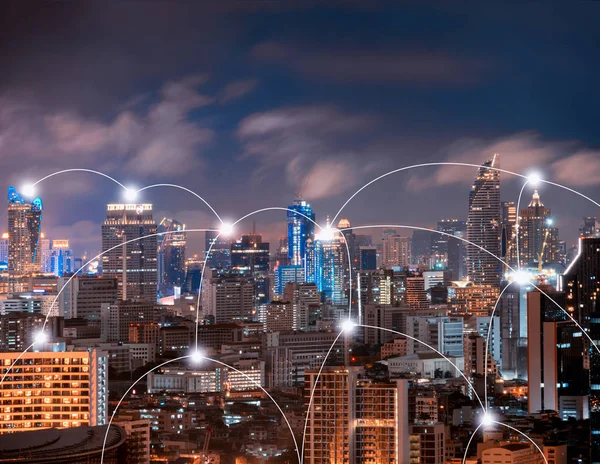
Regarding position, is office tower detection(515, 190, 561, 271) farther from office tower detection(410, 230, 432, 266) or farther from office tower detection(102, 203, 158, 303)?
office tower detection(102, 203, 158, 303)

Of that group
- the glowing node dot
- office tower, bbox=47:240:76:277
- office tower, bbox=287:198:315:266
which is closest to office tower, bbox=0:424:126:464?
office tower, bbox=287:198:315:266

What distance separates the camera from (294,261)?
22.8 metres

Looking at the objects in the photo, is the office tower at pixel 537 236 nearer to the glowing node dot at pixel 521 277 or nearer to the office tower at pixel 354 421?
the glowing node dot at pixel 521 277

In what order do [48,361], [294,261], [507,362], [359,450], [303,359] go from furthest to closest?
[294,261], [303,359], [507,362], [48,361], [359,450]

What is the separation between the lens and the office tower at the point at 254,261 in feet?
73.9

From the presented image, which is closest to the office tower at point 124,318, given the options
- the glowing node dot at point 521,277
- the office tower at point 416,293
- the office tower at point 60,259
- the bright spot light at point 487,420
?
the office tower at point 60,259

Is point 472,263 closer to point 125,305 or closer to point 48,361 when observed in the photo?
point 125,305

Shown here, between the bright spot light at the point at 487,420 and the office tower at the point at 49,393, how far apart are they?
10.9ft

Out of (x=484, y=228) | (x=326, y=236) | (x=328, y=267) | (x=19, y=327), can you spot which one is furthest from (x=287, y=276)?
(x=19, y=327)

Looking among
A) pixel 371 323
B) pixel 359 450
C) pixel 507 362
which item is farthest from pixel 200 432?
pixel 371 323

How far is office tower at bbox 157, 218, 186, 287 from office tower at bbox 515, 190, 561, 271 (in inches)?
191

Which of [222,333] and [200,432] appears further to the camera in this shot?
[222,333]

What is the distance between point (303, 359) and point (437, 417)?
7.05 meters

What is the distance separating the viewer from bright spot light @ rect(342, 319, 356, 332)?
20822mm
